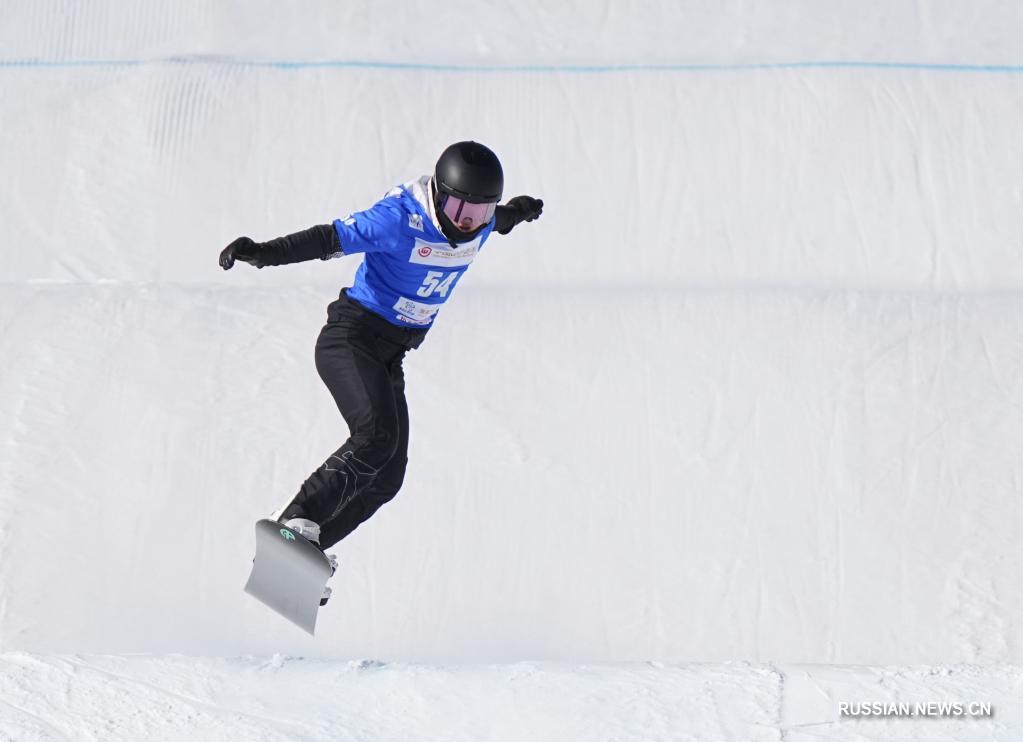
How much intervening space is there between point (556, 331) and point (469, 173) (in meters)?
2.79

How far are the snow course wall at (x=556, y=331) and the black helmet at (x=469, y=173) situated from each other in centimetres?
241

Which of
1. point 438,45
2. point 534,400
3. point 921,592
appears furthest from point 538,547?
point 438,45

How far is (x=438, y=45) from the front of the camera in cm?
877

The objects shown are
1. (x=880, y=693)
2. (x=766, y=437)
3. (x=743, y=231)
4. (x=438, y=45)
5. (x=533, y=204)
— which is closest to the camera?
(x=880, y=693)

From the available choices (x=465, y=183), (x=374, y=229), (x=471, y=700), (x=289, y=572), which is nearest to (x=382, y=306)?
(x=374, y=229)

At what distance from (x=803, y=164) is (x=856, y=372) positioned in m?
1.66

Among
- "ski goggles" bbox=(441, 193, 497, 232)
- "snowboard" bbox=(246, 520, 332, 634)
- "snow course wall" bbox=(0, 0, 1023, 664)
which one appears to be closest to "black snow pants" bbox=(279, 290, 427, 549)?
"snowboard" bbox=(246, 520, 332, 634)

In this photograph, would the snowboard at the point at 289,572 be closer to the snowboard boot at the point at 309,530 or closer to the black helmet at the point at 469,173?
A: the snowboard boot at the point at 309,530

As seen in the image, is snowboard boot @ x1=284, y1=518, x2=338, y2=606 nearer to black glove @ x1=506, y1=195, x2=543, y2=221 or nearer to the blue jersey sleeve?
the blue jersey sleeve

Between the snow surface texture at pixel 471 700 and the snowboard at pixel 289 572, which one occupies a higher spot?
the snowboard at pixel 289 572

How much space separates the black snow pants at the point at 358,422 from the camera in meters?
4.81

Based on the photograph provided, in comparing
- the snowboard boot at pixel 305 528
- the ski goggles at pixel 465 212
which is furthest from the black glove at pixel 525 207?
the snowboard boot at pixel 305 528

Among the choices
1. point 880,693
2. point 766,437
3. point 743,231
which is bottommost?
point 880,693

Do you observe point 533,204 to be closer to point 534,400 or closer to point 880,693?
point 534,400
